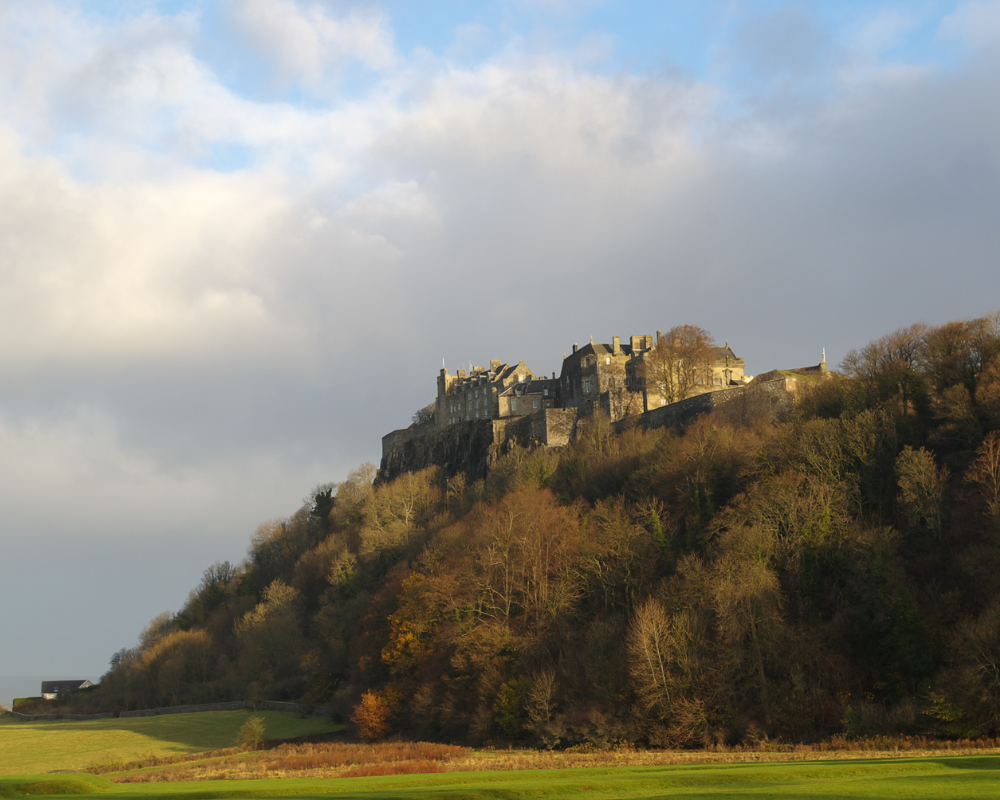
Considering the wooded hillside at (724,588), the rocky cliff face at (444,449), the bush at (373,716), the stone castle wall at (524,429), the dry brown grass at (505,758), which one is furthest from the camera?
the rocky cliff face at (444,449)

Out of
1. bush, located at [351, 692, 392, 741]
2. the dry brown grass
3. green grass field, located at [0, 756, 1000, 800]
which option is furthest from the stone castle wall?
green grass field, located at [0, 756, 1000, 800]

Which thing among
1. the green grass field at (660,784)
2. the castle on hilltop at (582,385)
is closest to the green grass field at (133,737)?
the green grass field at (660,784)

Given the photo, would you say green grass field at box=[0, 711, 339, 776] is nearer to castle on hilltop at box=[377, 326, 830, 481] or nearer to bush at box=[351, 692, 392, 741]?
bush at box=[351, 692, 392, 741]

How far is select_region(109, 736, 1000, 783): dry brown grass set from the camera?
29750 mm

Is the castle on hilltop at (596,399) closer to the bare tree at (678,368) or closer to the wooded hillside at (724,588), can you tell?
the bare tree at (678,368)

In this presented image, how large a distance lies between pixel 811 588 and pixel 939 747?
13073 millimetres

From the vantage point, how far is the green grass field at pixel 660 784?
55.9 feet

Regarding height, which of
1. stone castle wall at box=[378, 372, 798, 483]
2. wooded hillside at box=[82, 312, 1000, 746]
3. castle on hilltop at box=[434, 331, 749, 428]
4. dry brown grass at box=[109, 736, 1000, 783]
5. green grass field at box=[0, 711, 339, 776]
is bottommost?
green grass field at box=[0, 711, 339, 776]

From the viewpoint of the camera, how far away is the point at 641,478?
58.1 metres

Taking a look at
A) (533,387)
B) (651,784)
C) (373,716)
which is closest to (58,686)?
(533,387)

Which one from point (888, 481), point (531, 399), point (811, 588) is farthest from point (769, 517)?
point (531, 399)

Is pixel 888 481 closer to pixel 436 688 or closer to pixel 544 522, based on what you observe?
pixel 544 522

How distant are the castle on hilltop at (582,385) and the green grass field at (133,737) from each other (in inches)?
1386

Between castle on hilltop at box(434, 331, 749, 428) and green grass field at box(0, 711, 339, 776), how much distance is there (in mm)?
35202
